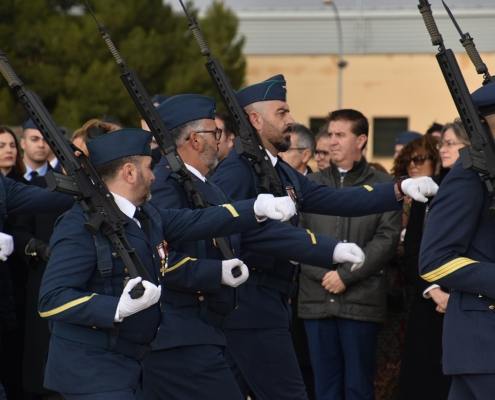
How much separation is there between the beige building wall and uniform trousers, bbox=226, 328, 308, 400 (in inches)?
1086

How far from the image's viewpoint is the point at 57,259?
160 inches

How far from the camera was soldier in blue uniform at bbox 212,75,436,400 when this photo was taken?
526 centimetres

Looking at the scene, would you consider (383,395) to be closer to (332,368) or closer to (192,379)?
(332,368)

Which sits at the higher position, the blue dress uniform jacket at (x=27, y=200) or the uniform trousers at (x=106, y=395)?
the blue dress uniform jacket at (x=27, y=200)

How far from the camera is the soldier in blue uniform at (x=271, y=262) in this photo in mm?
5258

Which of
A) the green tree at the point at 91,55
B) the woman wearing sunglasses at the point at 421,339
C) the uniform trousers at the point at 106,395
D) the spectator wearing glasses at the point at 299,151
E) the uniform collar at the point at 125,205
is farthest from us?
the green tree at the point at 91,55

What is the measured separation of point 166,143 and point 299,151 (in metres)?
2.83

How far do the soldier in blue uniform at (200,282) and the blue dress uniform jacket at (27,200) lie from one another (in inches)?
32.0

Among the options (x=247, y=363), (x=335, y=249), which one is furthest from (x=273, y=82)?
(x=247, y=363)

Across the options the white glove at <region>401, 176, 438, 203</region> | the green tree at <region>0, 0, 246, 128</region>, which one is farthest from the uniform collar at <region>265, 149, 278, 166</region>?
the green tree at <region>0, 0, 246, 128</region>

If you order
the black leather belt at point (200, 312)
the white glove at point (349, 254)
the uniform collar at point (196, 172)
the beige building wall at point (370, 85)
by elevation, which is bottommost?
the black leather belt at point (200, 312)

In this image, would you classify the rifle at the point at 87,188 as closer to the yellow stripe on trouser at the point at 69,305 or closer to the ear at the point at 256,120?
the yellow stripe on trouser at the point at 69,305

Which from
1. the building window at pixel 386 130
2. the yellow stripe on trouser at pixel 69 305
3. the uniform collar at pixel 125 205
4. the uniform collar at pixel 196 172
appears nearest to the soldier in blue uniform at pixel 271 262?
the uniform collar at pixel 196 172

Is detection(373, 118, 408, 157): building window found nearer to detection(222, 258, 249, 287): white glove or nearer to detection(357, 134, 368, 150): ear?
detection(357, 134, 368, 150): ear
